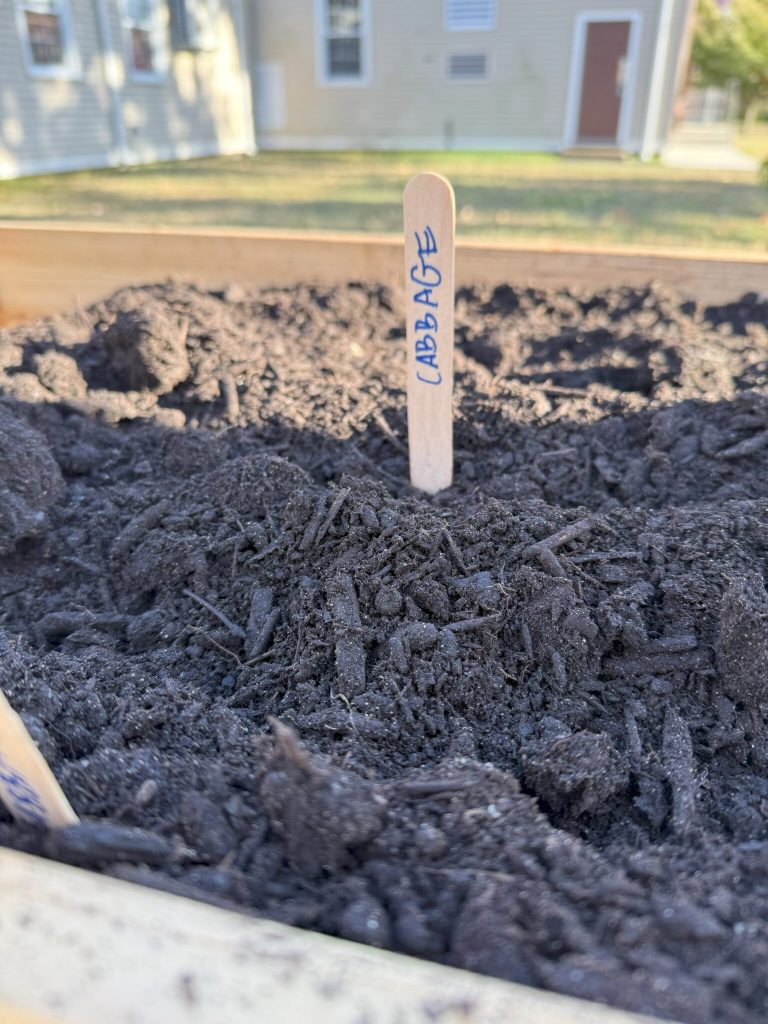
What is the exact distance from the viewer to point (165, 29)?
10250 millimetres

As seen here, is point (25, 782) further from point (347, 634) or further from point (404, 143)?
point (404, 143)

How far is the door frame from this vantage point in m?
11.0

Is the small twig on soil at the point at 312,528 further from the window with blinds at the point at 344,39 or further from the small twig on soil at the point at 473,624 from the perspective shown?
the window with blinds at the point at 344,39

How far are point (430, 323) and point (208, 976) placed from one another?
1.28 m

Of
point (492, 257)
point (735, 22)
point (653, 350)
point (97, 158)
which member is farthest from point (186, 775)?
point (735, 22)

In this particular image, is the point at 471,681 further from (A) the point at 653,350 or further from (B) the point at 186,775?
(A) the point at 653,350

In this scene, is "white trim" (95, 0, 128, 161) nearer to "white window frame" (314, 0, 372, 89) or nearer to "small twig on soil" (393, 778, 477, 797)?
"white window frame" (314, 0, 372, 89)

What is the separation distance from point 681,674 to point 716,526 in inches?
13.6

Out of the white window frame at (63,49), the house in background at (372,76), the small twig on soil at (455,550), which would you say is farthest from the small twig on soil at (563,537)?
the house in background at (372,76)

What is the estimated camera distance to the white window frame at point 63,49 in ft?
26.5

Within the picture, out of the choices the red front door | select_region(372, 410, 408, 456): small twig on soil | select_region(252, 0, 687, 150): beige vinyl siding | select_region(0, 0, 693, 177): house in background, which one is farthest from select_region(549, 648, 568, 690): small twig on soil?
the red front door

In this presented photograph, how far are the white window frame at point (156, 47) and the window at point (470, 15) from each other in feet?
14.2

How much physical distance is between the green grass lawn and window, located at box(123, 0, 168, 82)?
51.4 inches

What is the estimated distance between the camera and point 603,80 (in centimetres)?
1155
